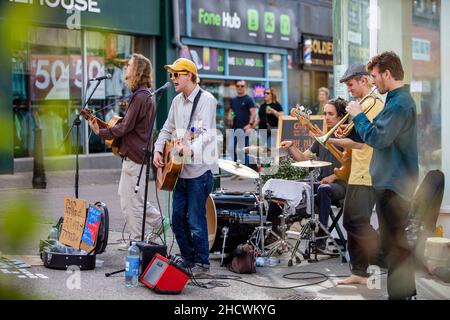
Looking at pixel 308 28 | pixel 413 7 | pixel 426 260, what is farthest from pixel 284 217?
pixel 308 28

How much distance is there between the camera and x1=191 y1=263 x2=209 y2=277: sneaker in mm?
5890

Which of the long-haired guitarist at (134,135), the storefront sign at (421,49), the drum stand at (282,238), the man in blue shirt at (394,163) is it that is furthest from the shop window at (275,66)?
the man in blue shirt at (394,163)

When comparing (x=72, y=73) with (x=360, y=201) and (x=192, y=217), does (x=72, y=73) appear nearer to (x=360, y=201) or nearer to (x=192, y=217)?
(x=192, y=217)

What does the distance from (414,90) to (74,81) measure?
303 inches

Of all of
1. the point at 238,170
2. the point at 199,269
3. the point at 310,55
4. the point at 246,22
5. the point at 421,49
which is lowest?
the point at 199,269

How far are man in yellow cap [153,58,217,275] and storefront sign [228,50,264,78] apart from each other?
12232 millimetres

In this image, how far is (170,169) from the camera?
18.9 ft

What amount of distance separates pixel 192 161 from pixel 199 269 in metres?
0.90

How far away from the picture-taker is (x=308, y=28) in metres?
21.2

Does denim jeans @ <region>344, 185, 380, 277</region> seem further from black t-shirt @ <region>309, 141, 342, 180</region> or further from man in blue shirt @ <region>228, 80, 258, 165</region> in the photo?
man in blue shirt @ <region>228, 80, 258, 165</region>

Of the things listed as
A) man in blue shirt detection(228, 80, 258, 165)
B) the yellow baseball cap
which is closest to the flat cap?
the yellow baseball cap

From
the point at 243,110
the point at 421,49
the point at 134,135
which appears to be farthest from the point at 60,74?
the point at 421,49
